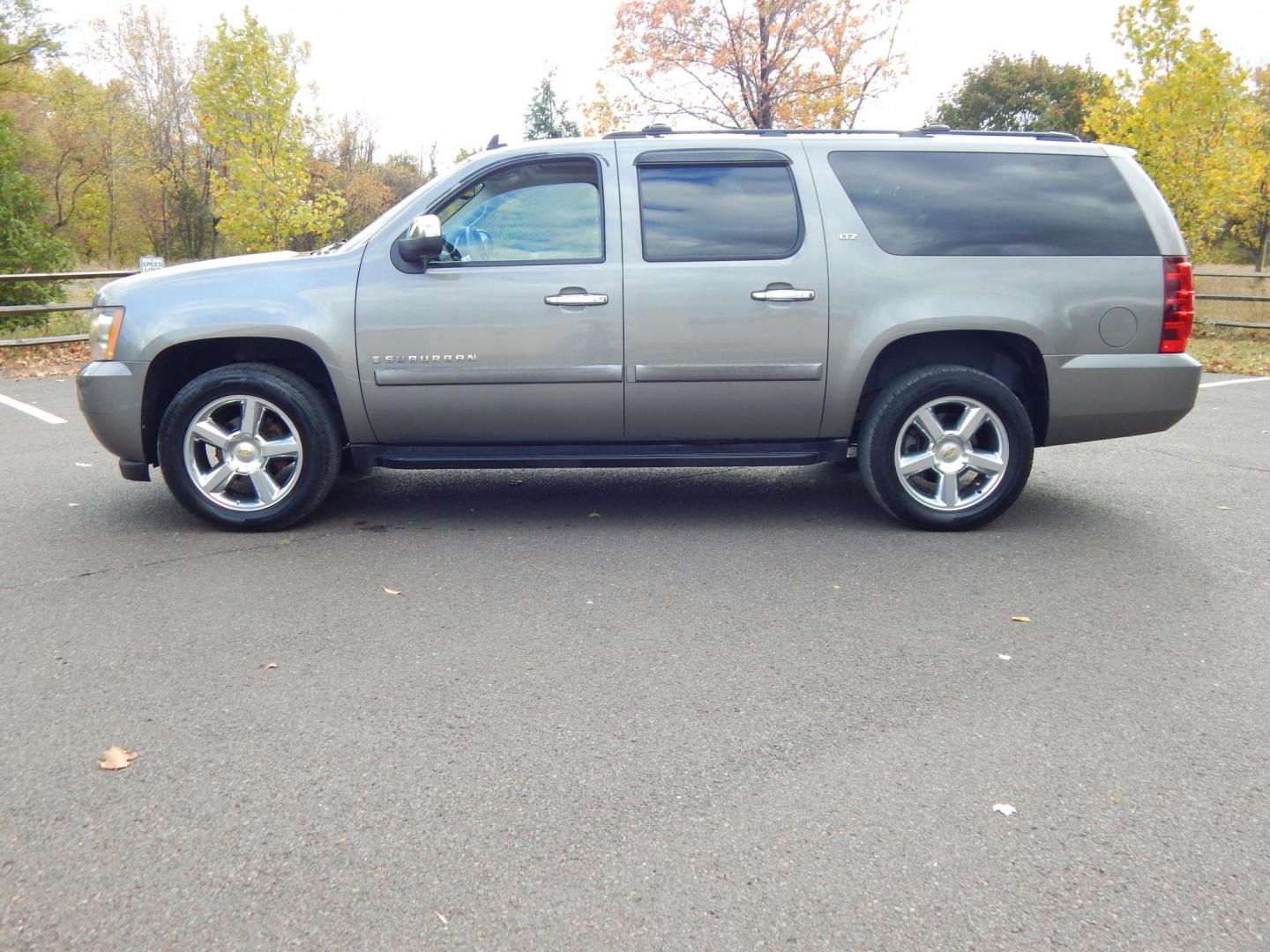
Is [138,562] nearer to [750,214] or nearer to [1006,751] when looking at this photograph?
[750,214]

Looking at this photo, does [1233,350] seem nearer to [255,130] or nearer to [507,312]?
[507,312]

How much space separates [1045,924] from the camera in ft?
7.57

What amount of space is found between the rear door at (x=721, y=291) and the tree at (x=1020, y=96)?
4739 centimetres

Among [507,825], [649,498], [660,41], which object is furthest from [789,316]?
[660,41]

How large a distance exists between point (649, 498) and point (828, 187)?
6.57 feet

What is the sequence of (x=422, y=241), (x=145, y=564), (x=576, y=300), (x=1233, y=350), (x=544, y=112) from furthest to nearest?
(x=544, y=112)
(x=1233, y=350)
(x=576, y=300)
(x=422, y=241)
(x=145, y=564)

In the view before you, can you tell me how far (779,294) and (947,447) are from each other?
1160 millimetres

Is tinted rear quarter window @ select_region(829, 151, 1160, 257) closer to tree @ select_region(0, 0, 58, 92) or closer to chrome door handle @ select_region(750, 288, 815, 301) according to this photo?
chrome door handle @ select_region(750, 288, 815, 301)

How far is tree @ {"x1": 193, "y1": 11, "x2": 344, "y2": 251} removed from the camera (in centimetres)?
1850

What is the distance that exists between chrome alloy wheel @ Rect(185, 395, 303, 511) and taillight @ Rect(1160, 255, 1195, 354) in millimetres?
4367

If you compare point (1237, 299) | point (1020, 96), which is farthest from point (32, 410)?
point (1020, 96)

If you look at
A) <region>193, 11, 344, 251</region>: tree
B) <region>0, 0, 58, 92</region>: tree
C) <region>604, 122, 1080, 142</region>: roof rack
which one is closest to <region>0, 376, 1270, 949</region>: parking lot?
<region>604, 122, 1080, 142</region>: roof rack

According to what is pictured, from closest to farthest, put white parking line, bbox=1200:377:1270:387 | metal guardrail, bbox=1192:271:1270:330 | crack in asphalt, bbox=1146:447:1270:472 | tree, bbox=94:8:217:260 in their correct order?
1. crack in asphalt, bbox=1146:447:1270:472
2. white parking line, bbox=1200:377:1270:387
3. metal guardrail, bbox=1192:271:1270:330
4. tree, bbox=94:8:217:260

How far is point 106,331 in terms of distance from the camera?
5375mm
